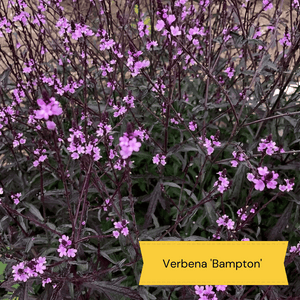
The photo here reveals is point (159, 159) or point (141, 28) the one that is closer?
point (159, 159)

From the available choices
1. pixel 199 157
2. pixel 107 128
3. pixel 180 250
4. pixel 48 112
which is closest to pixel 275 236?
pixel 199 157

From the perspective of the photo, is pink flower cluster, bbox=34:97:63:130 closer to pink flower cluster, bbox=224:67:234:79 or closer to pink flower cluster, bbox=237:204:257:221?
pink flower cluster, bbox=237:204:257:221

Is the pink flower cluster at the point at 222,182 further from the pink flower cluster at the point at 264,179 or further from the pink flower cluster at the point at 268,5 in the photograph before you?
the pink flower cluster at the point at 268,5

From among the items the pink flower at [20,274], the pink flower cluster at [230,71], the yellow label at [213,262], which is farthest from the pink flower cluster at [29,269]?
the pink flower cluster at [230,71]

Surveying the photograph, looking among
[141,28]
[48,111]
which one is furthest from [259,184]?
[141,28]

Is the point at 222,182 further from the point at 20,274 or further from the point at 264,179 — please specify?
the point at 20,274

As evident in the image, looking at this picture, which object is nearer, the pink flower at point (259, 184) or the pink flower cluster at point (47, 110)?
the pink flower cluster at point (47, 110)

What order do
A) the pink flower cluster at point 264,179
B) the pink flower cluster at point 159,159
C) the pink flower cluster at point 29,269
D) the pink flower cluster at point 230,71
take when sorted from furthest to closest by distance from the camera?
the pink flower cluster at point 230,71
the pink flower cluster at point 159,159
the pink flower cluster at point 29,269
the pink flower cluster at point 264,179

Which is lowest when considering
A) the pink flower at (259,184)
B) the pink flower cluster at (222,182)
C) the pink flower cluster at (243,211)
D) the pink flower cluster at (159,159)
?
the pink flower cluster at (243,211)
